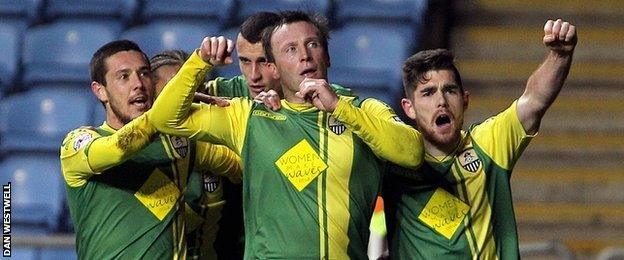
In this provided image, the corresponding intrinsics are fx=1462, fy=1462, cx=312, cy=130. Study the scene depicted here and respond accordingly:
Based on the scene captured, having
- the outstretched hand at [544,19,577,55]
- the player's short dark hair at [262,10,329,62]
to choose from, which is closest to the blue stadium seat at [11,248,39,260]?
the player's short dark hair at [262,10,329,62]

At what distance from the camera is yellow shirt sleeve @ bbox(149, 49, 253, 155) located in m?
4.82

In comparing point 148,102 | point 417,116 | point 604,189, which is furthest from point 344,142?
point 604,189

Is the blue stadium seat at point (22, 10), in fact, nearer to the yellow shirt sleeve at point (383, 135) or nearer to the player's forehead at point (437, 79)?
the player's forehead at point (437, 79)

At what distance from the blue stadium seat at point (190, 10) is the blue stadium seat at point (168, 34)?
5 cm

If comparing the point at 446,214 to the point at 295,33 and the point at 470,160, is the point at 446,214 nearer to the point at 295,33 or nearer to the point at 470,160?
the point at 470,160

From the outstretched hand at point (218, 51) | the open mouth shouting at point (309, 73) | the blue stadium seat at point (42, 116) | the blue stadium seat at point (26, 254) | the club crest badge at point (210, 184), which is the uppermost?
the outstretched hand at point (218, 51)

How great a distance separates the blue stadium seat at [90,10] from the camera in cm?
960

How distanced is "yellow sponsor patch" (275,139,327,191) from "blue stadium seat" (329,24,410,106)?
175 inches

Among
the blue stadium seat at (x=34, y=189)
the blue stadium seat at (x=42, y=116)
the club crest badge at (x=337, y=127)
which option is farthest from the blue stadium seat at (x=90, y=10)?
the club crest badge at (x=337, y=127)

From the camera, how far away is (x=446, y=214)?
204 inches

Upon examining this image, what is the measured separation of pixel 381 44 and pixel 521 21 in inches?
42.8

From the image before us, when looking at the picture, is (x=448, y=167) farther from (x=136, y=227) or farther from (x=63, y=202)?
(x=63, y=202)

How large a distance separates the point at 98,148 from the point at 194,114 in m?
0.43

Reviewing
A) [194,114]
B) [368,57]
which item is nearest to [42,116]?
[368,57]
